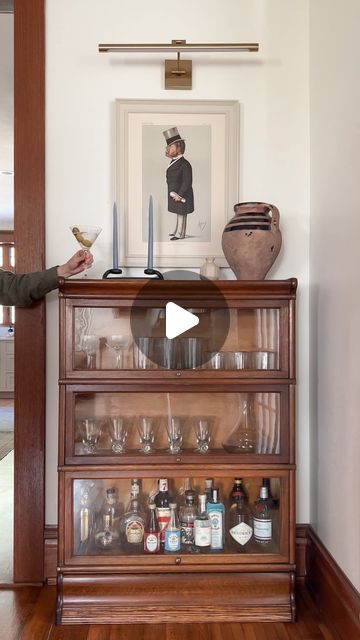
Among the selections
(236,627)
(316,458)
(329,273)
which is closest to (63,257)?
(329,273)

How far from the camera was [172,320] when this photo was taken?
1918 mm

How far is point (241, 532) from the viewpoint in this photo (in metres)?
1.94

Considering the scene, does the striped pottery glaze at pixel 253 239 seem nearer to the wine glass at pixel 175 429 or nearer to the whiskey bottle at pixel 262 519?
the wine glass at pixel 175 429

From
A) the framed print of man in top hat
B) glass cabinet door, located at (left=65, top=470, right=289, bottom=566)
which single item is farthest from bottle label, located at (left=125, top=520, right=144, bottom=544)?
the framed print of man in top hat

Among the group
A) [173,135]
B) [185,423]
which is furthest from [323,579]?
[173,135]

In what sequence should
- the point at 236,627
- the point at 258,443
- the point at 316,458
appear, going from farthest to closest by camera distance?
1. the point at 316,458
2. the point at 258,443
3. the point at 236,627

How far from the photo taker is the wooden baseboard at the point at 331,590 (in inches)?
64.6

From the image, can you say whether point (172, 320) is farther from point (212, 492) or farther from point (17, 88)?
point (17, 88)

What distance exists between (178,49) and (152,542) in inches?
72.4

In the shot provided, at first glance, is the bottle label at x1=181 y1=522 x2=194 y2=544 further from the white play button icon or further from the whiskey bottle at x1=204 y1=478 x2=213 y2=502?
the white play button icon

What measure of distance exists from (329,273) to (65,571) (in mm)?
1366

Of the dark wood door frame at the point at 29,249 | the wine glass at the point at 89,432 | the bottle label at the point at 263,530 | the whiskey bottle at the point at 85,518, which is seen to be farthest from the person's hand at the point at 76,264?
the bottle label at the point at 263,530

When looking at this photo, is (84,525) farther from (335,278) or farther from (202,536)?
(335,278)

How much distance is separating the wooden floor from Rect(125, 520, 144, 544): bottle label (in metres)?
0.26
